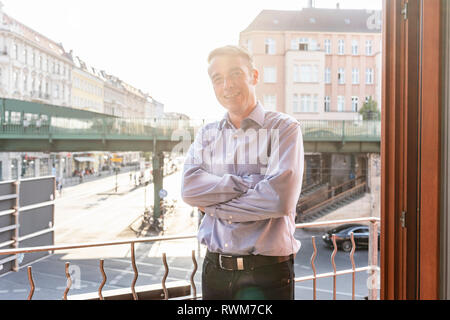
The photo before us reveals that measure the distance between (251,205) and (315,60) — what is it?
284 centimetres

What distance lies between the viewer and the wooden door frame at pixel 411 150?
941 millimetres

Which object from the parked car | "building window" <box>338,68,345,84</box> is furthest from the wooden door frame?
"building window" <box>338,68,345,84</box>

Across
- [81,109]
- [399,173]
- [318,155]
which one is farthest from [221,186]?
[81,109]

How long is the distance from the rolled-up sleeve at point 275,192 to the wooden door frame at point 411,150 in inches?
13.0

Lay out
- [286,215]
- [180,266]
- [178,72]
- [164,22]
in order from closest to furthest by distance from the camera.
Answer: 1. [286,215]
2. [164,22]
3. [178,72]
4. [180,266]

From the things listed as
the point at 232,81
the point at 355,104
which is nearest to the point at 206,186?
the point at 232,81

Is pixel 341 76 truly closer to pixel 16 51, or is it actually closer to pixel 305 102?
pixel 305 102

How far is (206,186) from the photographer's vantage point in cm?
104

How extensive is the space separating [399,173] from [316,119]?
2.20 metres

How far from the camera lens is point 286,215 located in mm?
995

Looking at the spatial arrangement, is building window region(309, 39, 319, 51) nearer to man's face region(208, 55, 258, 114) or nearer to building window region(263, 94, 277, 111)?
building window region(263, 94, 277, 111)

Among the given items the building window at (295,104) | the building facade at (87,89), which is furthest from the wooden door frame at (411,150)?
the building facade at (87,89)

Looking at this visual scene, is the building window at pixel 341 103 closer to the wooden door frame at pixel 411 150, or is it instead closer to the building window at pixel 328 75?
the building window at pixel 328 75

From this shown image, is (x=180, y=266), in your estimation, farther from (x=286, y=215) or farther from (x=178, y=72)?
(x=286, y=215)
